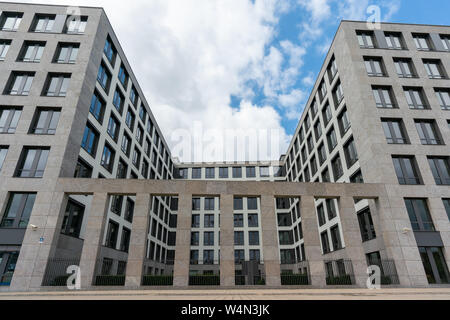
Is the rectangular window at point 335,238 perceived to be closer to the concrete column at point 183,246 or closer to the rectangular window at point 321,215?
the rectangular window at point 321,215

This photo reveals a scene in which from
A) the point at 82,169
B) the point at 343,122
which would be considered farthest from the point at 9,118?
the point at 343,122

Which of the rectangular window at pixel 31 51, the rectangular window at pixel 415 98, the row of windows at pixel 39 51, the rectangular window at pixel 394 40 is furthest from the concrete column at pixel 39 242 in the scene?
the rectangular window at pixel 394 40

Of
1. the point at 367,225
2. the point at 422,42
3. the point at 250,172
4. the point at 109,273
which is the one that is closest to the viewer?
the point at 367,225

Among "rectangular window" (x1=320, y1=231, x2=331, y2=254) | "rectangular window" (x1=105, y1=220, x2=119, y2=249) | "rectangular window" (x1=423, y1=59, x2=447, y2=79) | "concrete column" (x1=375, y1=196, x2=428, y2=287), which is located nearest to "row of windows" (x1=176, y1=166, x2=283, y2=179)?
"rectangular window" (x1=320, y1=231, x2=331, y2=254)

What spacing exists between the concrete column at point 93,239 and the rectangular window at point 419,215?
2542 centimetres

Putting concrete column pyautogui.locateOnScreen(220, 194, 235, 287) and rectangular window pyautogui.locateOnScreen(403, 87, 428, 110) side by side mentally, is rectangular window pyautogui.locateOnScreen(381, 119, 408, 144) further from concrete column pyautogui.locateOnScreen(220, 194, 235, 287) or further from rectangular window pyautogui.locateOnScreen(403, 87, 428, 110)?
concrete column pyautogui.locateOnScreen(220, 194, 235, 287)

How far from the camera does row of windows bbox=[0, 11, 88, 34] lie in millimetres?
26016

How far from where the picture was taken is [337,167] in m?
31.2

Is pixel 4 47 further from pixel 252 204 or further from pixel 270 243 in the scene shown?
A: pixel 252 204

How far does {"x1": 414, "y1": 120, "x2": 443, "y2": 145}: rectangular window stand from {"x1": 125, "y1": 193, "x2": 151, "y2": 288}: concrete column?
88.2 ft

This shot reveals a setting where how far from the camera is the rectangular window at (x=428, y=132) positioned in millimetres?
24453

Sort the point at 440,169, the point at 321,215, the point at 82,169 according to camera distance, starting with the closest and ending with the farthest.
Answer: the point at 440,169 < the point at 82,169 < the point at 321,215

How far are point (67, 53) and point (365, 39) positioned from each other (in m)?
33.0
